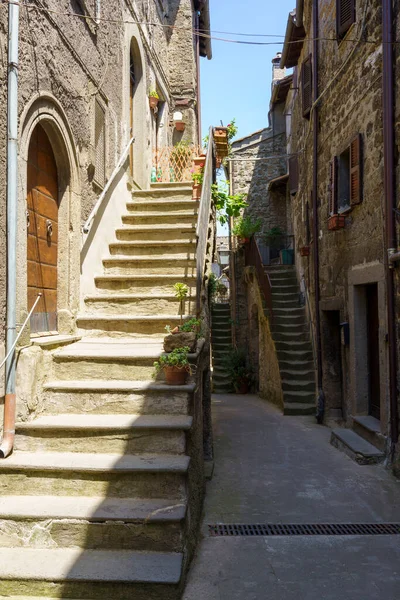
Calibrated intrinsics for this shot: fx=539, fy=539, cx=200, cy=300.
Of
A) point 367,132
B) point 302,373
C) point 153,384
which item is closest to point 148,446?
point 153,384

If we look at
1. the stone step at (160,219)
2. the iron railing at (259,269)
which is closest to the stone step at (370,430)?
the stone step at (160,219)

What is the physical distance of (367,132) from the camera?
688cm

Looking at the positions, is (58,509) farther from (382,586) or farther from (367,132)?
(367,132)

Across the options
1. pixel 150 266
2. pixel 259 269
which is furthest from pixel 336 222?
pixel 259 269

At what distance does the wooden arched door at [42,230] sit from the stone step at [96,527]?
6.07 ft

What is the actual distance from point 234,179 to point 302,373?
9.60 meters

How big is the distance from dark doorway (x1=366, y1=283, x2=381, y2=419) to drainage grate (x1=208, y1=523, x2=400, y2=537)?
2.79m

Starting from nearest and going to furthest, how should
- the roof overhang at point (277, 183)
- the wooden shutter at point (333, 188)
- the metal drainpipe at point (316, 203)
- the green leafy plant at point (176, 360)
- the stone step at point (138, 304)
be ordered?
the green leafy plant at point (176, 360), the stone step at point (138, 304), the wooden shutter at point (333, 188), the metal drainpipe at point (316, 203), the roof overhang at point (277, 183)

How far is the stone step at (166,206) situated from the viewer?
25.5 ft

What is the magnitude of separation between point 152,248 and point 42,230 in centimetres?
204

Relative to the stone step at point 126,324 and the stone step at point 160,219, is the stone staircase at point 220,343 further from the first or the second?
the stone step at point 126,324

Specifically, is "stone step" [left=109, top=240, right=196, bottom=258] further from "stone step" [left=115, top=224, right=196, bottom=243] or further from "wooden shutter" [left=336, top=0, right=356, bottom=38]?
"wooden shutter" [left=336, top=0, right=356, bottom=38]

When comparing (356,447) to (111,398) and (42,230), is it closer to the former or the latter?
(111,398)

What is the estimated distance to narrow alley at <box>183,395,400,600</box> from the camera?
336 cm
